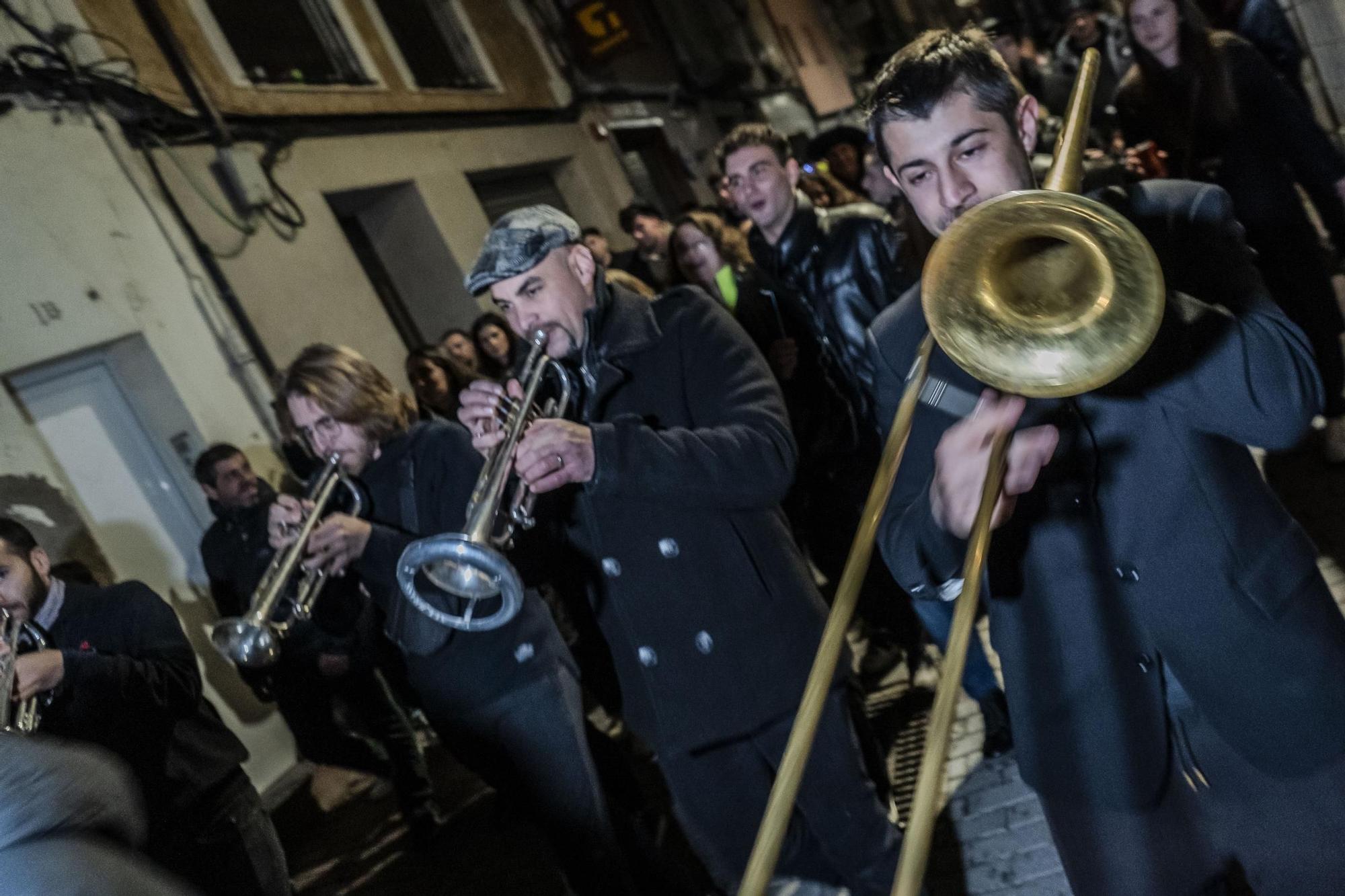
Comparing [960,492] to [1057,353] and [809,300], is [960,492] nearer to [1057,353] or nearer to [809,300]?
[1057,353]

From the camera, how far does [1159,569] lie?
142 cm

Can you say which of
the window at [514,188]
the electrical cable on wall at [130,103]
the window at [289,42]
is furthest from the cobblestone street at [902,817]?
the window at [514,188]

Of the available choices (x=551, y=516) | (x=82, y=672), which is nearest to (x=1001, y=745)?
(x=551, y=516)

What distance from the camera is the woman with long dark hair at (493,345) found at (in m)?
6.23

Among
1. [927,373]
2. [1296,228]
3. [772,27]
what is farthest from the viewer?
[772,27]

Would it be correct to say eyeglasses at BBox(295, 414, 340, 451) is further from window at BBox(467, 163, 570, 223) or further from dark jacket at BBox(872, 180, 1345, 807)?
window at BBox(467, 163, 570, 223)

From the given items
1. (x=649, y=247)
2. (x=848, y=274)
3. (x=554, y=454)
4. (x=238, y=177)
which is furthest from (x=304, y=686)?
(x=238, y=177)

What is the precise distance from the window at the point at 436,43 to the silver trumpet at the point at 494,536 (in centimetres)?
844

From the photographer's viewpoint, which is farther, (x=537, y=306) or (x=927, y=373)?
(x=537, y=306)

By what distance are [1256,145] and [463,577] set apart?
3.44m

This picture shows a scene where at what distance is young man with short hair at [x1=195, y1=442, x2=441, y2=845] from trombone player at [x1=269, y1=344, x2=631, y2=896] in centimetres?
149

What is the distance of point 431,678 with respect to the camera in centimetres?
266

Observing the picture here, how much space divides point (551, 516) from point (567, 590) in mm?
374

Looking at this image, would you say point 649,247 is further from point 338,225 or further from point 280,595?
point 280,595
